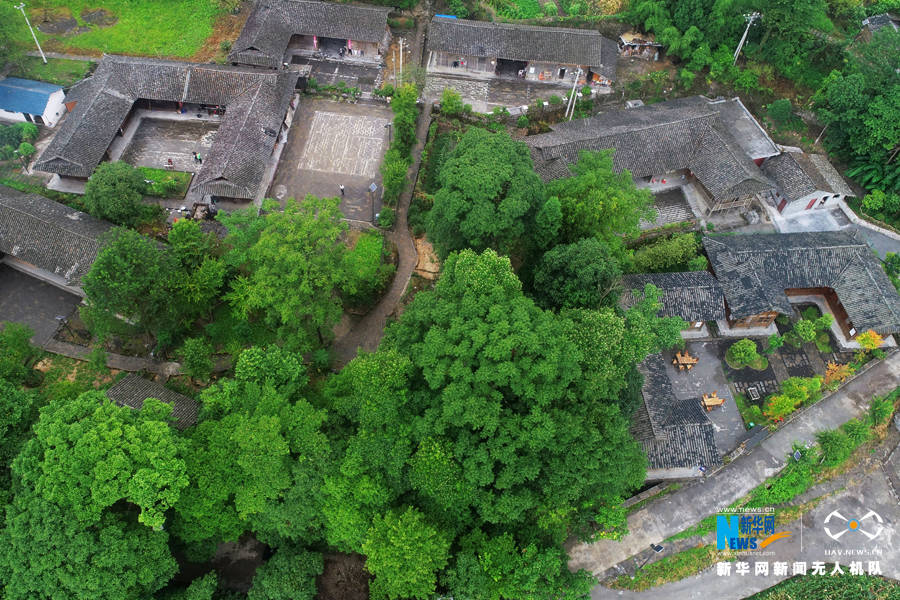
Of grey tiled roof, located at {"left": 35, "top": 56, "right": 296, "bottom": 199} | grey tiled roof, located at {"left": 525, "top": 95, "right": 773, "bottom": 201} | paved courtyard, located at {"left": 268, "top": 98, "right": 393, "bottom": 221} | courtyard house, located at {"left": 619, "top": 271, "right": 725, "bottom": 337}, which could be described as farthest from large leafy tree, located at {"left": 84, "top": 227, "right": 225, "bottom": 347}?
courtyard house, located at {"left": 619, "top": 271, "right": 725, "bottom": 337}

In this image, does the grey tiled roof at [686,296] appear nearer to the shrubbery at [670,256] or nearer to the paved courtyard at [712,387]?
the shrubbery at [670,256]

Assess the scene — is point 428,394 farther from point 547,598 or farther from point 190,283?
point 190,283

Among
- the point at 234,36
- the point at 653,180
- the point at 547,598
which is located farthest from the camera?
the point at 234,36

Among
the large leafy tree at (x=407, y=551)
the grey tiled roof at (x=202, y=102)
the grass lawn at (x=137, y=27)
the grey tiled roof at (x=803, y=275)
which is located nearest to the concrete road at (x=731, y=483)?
the grey tiled roof at (x=803, y=275)

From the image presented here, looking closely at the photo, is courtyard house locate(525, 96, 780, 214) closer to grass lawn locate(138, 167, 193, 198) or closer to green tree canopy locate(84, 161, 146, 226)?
grass lawn locate(138, 167, 193, 198)

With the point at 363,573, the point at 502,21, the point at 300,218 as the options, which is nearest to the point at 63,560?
the point at 363,573

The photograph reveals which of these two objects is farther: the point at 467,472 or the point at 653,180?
the point at 653,180
